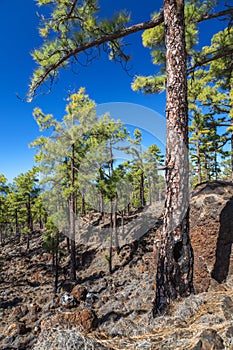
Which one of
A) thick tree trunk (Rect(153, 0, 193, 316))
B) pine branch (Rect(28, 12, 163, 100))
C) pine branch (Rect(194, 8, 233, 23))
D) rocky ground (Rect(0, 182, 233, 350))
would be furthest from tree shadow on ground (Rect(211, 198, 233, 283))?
pine branch (Rect(28, 12, 163, 100))

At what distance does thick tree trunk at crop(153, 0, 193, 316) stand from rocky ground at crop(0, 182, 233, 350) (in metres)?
0.39

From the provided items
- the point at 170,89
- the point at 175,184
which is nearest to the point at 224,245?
the point at 175,184

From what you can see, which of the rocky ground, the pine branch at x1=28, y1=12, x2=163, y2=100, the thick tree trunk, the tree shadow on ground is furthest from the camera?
the tree shadow on ground

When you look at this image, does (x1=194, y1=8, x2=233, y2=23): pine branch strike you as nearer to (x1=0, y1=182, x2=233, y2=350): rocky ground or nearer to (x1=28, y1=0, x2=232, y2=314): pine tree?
(x1=28, y1=0, x2=232, y2=314): pine tree

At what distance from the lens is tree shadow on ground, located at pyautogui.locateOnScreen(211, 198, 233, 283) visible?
5.61 m

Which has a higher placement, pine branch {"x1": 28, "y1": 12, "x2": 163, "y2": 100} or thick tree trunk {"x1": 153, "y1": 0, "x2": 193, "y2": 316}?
pine branch {"x1": 28, "y1": 12, "x2": 163, "y2": 100}

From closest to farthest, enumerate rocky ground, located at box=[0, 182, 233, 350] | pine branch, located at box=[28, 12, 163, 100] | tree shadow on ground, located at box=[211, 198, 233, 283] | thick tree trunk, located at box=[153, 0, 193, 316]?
1. rocky ground, located at box=[0, 182, 233, 350]
2. thick tree trunk, located at box=[153, 0, 193, 316]
3. pine branch, located at box=[28, 12, 163, 100]
4. tree shadow on ground, located at box=[211, 198, 233, 283]

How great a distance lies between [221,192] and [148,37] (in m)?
4.61

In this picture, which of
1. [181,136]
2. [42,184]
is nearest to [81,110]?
[42,184]

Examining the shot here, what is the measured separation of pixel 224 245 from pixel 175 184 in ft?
→ 9.88

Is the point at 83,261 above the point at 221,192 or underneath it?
underneath

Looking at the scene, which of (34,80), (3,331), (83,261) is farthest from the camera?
(83,261)

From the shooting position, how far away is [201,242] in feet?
19.9

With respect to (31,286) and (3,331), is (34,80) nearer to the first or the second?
(3,331)
